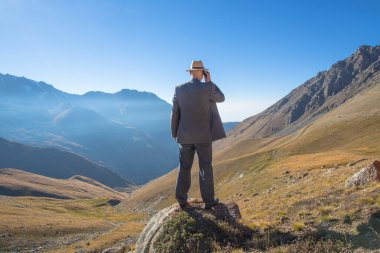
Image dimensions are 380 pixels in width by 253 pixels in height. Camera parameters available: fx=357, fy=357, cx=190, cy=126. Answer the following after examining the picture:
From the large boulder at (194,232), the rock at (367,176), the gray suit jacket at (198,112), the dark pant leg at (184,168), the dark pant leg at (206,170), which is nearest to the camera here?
the large boulder at (194,232)

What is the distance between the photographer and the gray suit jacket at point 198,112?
11.7 m

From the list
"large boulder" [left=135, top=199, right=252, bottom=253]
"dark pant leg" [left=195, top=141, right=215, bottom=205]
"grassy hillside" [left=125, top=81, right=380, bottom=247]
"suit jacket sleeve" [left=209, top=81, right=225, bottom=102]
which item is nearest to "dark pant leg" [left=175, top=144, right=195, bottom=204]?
"dark pant leg" [left=195, top=141, right=215, bottom=205]

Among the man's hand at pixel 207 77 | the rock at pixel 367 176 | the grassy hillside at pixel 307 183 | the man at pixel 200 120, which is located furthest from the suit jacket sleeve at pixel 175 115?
the rock at pixel 367 176

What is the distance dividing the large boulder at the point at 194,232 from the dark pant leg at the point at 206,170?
0.49 metres

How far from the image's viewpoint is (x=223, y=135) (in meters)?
12.1

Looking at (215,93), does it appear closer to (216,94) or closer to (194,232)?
(216,94)

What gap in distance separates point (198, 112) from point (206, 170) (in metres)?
1.95

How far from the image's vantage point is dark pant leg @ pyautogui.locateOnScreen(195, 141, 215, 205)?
11.8m

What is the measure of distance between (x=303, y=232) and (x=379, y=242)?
2.26 m

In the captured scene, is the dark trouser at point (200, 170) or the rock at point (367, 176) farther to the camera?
the rock at point (367, 176)

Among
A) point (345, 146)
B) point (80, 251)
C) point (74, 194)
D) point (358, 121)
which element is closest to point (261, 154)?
point (345, 146)

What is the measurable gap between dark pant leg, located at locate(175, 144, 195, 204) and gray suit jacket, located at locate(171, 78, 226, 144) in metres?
0.44

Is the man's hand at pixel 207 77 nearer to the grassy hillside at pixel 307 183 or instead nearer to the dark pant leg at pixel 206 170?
the dark pant leg at pixel 206 170

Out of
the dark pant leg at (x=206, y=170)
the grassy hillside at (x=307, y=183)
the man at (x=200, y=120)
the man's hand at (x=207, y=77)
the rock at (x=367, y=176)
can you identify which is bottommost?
the grassy hillside at (x=307, y=183)
